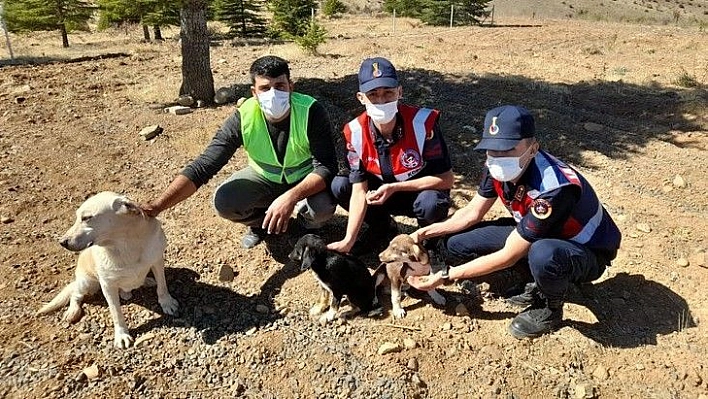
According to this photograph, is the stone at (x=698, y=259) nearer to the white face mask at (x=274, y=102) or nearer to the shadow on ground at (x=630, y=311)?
the shadow on ground at (x=630, y=311)

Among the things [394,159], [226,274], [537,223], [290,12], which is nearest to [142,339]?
[226,274]

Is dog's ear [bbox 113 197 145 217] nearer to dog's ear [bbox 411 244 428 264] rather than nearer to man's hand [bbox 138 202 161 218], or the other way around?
man's hand [bbox 138 202 161 218]

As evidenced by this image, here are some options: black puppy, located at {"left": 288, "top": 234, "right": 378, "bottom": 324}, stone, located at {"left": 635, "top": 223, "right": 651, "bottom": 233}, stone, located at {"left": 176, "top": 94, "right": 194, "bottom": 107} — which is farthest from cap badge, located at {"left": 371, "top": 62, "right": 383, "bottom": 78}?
stone, located at {"left": 176, "top": 94, "right": 194, "bottom": 107}

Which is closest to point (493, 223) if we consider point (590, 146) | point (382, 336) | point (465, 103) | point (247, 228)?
point (382, 336)

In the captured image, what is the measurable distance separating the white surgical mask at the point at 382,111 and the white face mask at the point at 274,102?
60cm

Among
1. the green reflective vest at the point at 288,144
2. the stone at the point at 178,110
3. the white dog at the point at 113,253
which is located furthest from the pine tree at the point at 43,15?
the white dog at the point at 113,253

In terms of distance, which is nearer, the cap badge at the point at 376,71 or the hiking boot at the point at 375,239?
the cap badge at the point at 376,71

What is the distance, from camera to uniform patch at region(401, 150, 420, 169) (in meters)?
3.61

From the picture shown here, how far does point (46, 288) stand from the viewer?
374 centimetres

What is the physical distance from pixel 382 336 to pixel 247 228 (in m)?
1.76

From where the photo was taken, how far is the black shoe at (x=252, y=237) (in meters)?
4.23

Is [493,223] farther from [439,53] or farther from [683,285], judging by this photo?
[439,53]

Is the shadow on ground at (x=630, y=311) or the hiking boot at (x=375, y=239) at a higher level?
the hiking boot at (x=375, y=239)

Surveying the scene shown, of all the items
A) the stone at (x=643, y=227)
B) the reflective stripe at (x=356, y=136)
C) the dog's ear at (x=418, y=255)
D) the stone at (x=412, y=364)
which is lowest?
the stone at (x=412, y=364)
